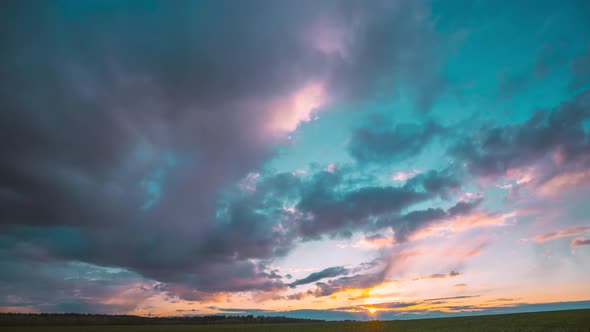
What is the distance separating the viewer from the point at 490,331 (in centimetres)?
4981

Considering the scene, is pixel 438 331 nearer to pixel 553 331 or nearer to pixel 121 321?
pixel 553 331

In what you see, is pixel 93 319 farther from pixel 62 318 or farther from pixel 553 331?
pixel 553 331

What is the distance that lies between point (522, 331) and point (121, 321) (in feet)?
701

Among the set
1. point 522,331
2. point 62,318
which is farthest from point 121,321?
point 522,331

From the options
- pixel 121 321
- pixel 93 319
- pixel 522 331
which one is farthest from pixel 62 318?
pixel 522 331

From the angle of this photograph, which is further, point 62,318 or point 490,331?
point 62,318

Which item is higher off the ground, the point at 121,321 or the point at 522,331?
the point at 522,331

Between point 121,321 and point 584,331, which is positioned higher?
point 584,331

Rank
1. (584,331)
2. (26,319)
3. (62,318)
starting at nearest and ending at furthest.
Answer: (584,331), (26,319), (62,318)

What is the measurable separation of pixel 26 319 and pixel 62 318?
25635 millimetres

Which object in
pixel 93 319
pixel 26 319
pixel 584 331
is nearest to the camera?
pixel 584 331

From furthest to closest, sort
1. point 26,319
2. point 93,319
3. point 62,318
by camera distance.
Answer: point 93,319, point 62,318, point 26,319

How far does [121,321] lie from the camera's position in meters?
196

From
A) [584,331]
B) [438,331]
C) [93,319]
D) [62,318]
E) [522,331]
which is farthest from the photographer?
[93,319]
